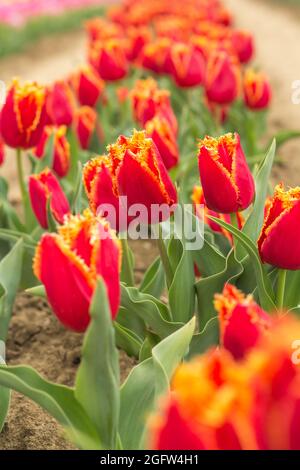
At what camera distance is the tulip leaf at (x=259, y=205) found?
1.58m

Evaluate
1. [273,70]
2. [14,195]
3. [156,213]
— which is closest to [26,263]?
[156,213]

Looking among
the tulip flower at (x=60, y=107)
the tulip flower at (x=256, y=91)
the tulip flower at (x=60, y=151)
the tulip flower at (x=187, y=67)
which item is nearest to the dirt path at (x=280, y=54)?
the tulip flower at (x=256, y=91)

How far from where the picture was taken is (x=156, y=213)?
1416mm

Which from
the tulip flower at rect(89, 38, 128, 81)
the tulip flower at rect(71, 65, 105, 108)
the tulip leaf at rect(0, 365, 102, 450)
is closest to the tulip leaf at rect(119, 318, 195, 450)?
the tulip leaf at rect(0, 365, 102, 450)

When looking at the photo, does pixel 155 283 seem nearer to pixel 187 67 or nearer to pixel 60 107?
pixel 60 107

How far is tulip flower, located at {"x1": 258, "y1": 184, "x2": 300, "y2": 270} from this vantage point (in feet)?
4.34

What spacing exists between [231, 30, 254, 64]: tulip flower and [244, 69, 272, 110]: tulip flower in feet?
4.39

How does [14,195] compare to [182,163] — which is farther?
[14,195]

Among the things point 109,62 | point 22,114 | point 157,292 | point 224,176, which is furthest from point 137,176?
point 109,62

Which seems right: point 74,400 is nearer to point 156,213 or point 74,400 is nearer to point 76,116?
point 156,213

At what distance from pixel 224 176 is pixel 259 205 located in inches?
8.4

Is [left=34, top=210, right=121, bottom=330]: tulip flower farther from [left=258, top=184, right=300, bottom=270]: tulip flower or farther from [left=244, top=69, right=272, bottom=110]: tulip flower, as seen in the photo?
[left=244, top=69, right=272, bottom=110]: tulip flower

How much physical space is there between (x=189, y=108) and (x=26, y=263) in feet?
5.94

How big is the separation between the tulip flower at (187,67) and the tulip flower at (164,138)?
140cm
